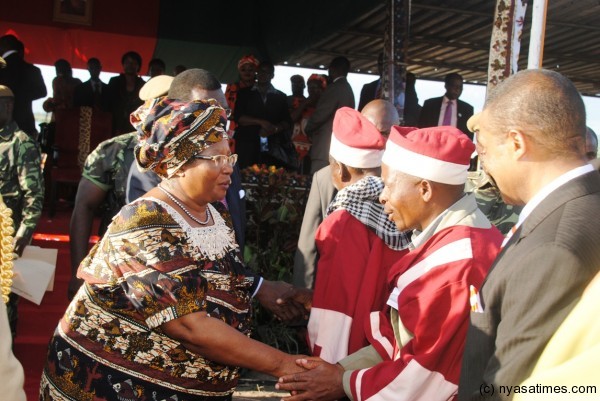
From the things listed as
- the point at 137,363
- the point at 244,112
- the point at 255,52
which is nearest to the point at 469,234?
the point at 137,363

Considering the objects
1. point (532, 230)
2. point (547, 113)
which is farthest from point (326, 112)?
point (532, 230)

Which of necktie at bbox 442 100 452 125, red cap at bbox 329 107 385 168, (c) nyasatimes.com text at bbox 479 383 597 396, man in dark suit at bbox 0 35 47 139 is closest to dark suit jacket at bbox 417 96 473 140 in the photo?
necktie at bbox 442 100 452 125

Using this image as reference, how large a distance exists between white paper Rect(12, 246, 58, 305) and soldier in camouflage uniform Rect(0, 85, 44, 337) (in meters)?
1.13

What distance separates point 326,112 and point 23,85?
406 centimetres

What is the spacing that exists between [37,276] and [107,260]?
55.3 inches

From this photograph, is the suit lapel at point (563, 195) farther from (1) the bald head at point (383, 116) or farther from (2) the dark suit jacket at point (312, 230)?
(1) the bald head at point (383, 116)

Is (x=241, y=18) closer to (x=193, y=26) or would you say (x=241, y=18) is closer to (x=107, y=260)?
(x=193, y=26)

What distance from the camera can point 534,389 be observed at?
1722 mm

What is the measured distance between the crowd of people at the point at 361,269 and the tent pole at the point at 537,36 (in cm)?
223

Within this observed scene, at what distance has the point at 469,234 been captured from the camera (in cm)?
255

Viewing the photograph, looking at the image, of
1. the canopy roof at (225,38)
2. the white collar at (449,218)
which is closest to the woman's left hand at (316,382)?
the white collar at (449,218)

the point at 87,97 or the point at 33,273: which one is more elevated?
the point at 87,97

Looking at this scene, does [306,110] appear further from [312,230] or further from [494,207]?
[312,230]

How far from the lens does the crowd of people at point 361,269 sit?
1859 millimetres
